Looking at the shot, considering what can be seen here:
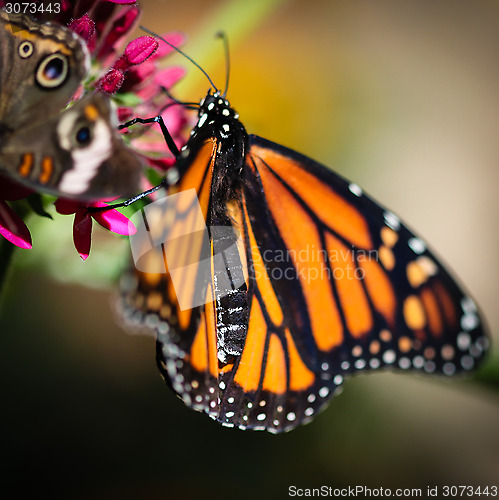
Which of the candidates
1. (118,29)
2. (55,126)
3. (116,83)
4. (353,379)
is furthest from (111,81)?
(353,379)

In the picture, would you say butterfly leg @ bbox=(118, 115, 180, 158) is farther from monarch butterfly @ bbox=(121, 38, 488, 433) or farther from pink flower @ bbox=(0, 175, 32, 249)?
pink flower @ bbox=(0, 175, 32, 249)

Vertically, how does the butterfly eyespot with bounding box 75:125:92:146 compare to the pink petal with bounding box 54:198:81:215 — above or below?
above

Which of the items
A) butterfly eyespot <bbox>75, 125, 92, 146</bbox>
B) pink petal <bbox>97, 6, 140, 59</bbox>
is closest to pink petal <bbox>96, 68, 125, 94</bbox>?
pink petal <bbox>97, 6, 140, 59</bbox>

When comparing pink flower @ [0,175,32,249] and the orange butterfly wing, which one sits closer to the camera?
pink flower @ [0,175,32,249]

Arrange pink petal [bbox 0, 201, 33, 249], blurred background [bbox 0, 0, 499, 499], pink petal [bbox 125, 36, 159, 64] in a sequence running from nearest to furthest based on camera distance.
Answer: pink petal [bbox 0, 201, 33, 249], pink petal [bbox 125, 36, 159, 64], blurred background [bbox 0, 0, 499, 499]

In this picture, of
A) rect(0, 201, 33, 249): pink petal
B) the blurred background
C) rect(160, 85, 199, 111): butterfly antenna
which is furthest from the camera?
the blurred background

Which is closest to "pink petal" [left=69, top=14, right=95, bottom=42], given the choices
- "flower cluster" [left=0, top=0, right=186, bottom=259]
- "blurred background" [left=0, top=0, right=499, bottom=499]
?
"flower cluster" [left=0, top=0, right=186, bottom=259]

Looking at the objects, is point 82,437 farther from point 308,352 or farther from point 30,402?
point 308,352
